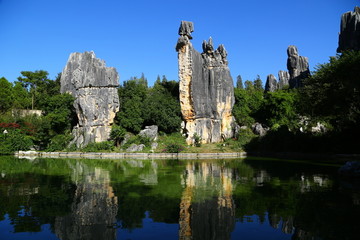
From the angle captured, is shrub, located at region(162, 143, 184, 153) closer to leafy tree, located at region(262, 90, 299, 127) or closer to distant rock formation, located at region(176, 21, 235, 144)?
distant rock formation, located at region(176, 21, 235, 144)

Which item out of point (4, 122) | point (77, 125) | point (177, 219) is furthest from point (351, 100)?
point (4, 122)

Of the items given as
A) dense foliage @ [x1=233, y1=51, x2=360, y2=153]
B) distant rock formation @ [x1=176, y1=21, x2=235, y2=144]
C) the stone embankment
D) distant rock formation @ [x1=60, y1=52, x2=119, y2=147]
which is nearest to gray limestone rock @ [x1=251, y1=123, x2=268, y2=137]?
dense foliage @ [x1=233, y1=51, x2=360, y2=153]

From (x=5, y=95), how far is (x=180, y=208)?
41.8m

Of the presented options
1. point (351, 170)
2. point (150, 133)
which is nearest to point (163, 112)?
point (150, 133)

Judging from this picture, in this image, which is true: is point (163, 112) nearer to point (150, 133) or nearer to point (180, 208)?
point (150, 133)

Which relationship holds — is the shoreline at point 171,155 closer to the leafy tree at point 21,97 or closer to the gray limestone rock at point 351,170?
the gray limestone rock at point 351,170

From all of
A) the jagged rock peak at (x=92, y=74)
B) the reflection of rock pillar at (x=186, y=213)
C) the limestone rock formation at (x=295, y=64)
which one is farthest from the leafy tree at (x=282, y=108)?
the reflection of rock pillar at (x=186, y=213)

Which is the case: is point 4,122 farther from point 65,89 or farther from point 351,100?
point 351,100

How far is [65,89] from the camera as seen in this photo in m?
37.5

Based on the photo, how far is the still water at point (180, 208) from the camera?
6965 millimetres

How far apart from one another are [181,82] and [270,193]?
78.9 ft

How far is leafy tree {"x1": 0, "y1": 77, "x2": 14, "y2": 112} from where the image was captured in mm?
41406

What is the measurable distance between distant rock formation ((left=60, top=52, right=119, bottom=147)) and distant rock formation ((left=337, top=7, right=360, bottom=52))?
29725 mm

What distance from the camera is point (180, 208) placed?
8.94m
